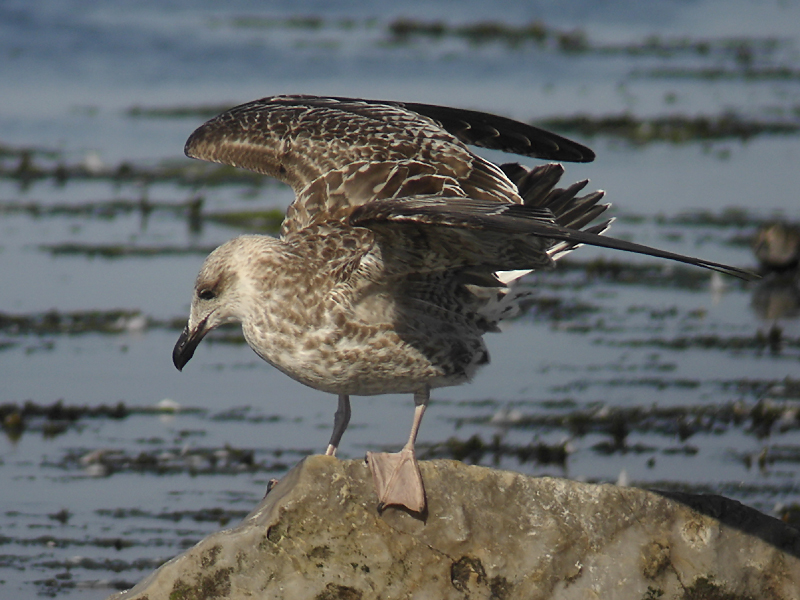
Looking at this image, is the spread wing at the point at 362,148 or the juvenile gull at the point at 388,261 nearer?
the juvenile gull at the point at 388,261

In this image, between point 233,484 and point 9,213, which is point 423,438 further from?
point 9,213

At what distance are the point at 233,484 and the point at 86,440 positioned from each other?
91 cm

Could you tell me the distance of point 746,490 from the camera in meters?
5.96

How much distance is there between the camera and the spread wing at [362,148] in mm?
5371

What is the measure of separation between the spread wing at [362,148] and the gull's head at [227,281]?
1.58ft

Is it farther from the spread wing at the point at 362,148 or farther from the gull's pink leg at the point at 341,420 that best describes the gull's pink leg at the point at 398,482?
the spread wing at the point at 362,148

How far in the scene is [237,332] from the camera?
8.32 meters

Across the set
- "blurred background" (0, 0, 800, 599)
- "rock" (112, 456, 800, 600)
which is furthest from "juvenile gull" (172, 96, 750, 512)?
"blurred background" (0, 0, 800, 599)

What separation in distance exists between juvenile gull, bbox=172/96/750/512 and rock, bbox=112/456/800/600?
0.50ft

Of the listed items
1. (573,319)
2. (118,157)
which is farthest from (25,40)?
(573,319)

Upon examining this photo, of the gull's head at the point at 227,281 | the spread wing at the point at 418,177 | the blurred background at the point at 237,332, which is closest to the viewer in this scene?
the spread wing at the point at 418,177

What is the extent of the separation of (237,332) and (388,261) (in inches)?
143

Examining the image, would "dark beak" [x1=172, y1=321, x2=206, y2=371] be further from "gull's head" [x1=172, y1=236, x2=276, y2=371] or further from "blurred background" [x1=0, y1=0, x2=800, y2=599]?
"blurred background" [x1=0, y1=0, x2=800, y2=599]

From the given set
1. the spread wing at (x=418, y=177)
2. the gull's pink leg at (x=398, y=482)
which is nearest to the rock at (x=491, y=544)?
the gull's pink leg at (x=398, y=482)
